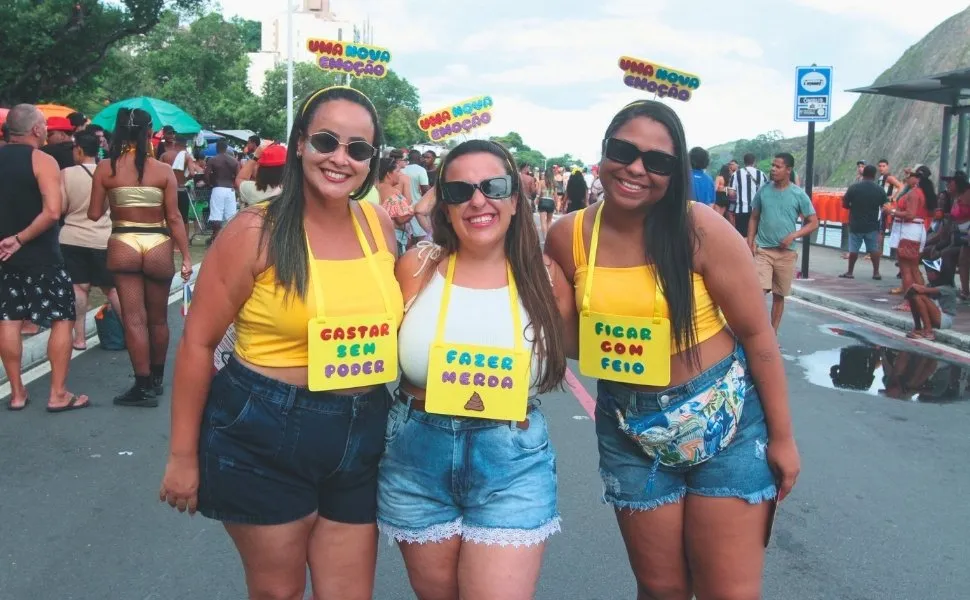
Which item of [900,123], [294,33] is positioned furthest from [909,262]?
[294,33]

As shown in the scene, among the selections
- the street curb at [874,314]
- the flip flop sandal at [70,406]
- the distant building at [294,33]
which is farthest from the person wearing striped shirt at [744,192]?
the distant building at [294,33]

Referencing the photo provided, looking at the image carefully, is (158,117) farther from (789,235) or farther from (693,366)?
(693,366)

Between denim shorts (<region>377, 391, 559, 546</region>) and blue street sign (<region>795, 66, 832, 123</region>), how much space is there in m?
13.2

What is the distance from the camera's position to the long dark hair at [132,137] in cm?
587

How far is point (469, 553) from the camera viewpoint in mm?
2475

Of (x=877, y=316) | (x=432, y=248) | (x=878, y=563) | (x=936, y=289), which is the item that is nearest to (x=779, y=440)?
(x=432, y=248)

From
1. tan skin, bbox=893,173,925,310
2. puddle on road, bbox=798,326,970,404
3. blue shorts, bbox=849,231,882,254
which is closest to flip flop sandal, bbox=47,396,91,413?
puddle on road, bbox=798,326,970,404

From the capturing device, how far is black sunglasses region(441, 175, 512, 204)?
259 centimetres

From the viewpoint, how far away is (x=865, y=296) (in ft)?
42.2

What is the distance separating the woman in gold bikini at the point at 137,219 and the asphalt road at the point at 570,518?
0.75 m

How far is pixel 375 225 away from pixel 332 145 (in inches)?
11.8

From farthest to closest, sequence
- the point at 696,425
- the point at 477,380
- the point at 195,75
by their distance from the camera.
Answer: the point at 195,75
the point at 696,425
the point at 477,380

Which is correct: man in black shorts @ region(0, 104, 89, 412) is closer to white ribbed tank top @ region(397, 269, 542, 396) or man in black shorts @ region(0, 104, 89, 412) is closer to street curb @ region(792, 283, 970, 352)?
white ribbed tank top @ region(397, 269, 542, 396)

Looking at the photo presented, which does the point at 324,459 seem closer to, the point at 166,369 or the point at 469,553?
the point at 469,553
